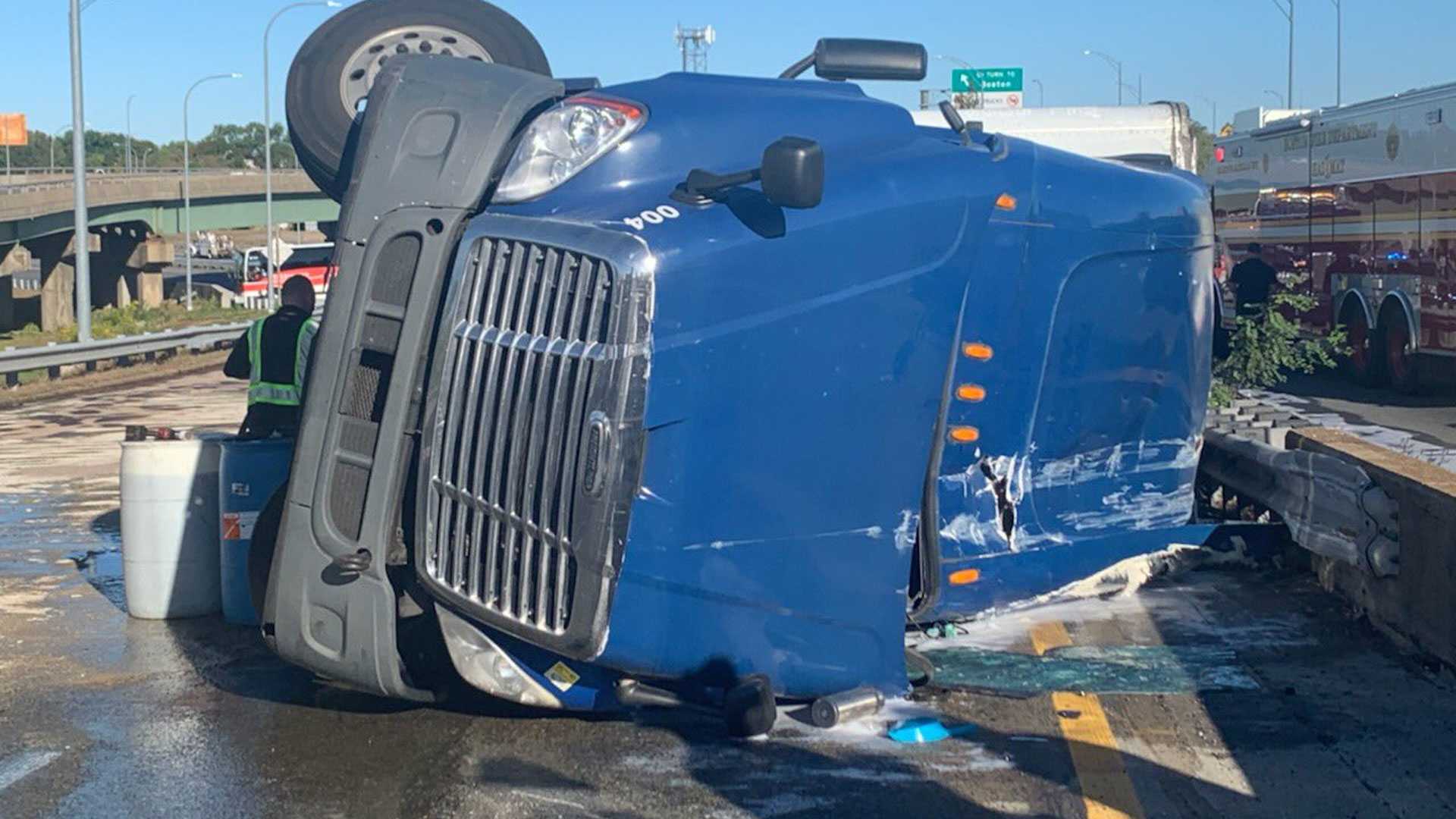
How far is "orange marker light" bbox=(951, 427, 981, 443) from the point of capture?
601 centimetres

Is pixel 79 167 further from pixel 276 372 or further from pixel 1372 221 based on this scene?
pixel 276 372

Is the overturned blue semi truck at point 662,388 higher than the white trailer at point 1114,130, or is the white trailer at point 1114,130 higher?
the white trailer at point 1114,130

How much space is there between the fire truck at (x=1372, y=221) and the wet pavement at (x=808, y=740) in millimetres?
11462

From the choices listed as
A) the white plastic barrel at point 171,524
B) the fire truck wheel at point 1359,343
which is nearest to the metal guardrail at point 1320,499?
the white plastic barrel at point 171,524

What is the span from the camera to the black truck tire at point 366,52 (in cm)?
741

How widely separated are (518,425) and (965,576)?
1.91m

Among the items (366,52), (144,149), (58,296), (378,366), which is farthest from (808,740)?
(144,149)

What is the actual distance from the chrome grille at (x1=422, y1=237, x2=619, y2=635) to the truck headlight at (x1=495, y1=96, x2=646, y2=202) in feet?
0.88

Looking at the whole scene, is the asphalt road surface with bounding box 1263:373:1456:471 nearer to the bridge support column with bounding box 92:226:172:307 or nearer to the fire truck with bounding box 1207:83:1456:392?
the fire truck with bounding box 1207:83:1456:392

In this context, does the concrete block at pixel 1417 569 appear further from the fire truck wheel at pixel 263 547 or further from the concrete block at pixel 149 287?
the concrete block at pixel 149 287

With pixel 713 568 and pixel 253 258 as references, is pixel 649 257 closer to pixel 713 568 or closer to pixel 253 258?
pixel 713 568

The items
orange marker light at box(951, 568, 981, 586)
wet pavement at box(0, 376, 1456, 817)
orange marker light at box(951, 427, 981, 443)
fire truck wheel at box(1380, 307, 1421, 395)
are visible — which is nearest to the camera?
wet pavement at box(0, 376, 1456, 817)

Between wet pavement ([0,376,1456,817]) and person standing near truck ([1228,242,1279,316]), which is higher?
person standing near truck ([1228,242,1279,316])

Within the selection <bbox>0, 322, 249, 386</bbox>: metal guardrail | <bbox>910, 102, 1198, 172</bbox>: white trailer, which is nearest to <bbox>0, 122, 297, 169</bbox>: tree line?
<bbox>0, 322, 249, 386</bbox>: metal guardrail
